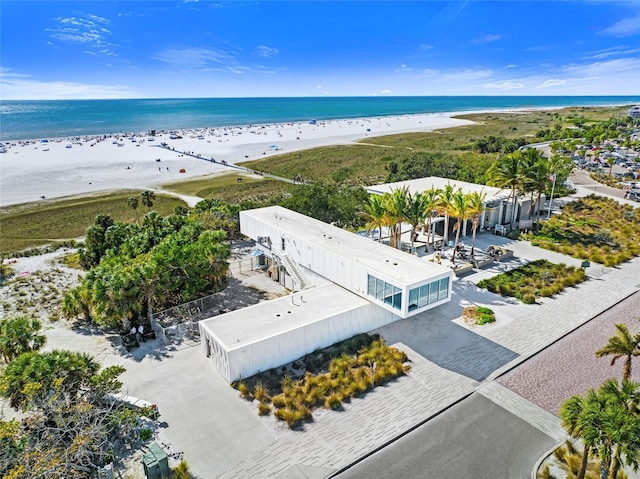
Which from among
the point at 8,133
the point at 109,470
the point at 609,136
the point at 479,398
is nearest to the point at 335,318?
the point at 479,398

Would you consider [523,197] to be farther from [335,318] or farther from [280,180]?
[280,180]

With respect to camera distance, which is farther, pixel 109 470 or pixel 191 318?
pixel 191 318

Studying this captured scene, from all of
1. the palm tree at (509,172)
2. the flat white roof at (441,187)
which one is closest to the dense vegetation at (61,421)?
the flat white roof at (441,187)

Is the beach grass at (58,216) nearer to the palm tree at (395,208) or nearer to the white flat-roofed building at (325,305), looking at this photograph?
the white flat-roofed building at (325,305)

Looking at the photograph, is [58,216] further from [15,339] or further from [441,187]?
[441,187]

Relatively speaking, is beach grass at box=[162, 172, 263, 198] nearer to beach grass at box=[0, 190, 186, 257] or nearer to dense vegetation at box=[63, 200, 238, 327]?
beach grass at box=[0, 190, 186, 257]

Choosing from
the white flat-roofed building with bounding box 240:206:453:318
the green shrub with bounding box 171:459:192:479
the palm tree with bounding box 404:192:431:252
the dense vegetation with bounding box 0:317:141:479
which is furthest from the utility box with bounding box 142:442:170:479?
the palm tree with bounding box 404:192:431:252

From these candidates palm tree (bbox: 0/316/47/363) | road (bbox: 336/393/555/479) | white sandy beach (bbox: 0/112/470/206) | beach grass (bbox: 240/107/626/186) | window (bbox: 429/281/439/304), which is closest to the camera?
road (bbox: 336/393/555/479)
